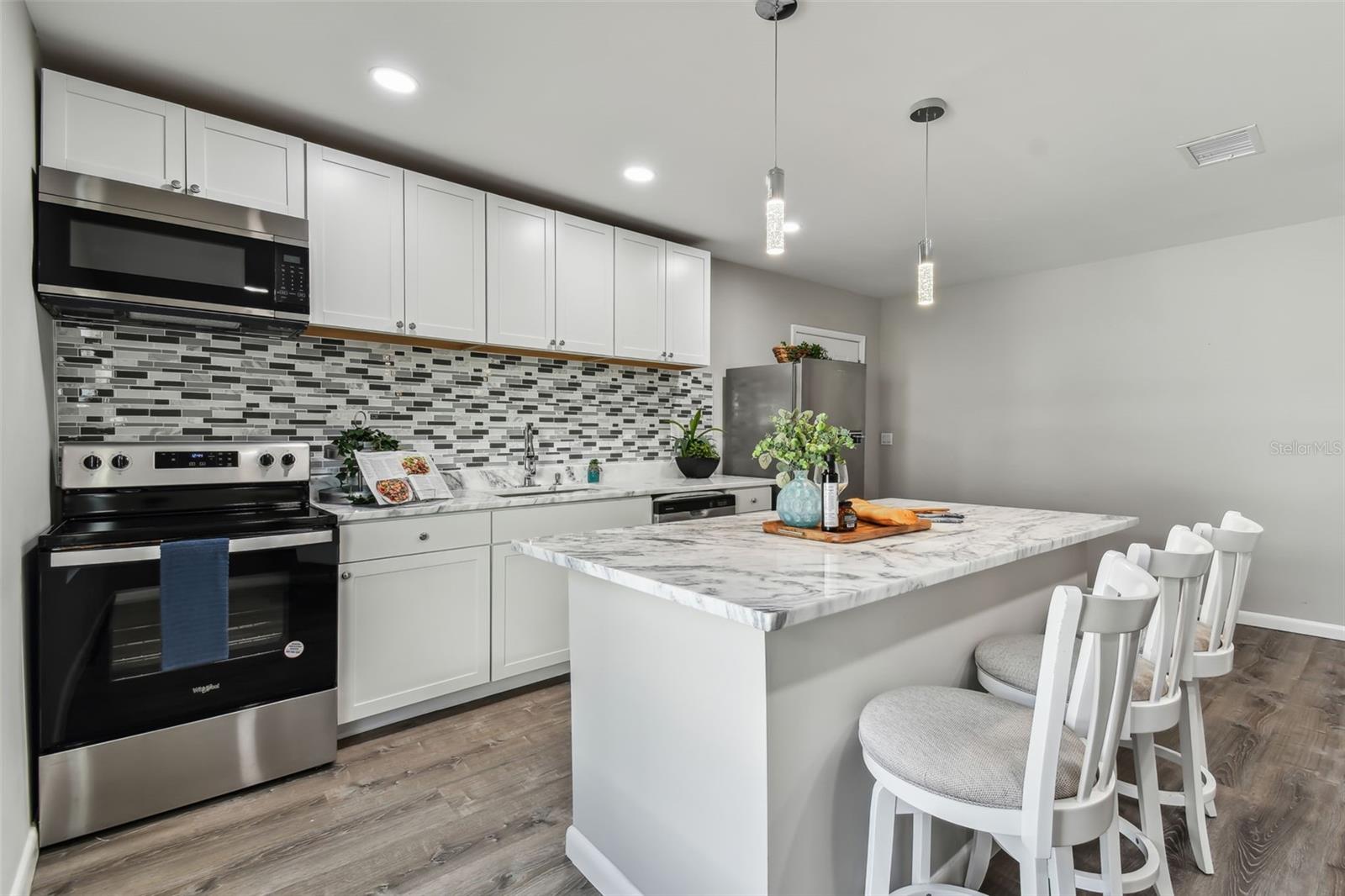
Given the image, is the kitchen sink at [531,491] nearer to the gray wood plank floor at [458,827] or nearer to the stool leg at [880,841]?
the gray wood plank floor at [458,827]

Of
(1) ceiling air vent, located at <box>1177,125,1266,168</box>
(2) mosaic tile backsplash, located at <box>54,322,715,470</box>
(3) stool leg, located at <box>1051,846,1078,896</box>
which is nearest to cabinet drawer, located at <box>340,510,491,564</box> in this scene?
(2) mosaic tile backsplash, located at <box>54,322,715,470</box>

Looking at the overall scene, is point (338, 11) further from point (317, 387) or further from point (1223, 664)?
point (1223, 664)

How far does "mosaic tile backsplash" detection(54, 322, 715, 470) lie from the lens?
2410mm

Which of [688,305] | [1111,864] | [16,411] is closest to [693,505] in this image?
[688,305]

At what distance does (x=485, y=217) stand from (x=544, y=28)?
1.22m

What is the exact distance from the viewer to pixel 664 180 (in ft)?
10.3

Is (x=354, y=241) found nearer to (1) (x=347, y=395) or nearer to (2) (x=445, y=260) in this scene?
(2) (x=445, y=260)

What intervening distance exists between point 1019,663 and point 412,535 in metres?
2.17

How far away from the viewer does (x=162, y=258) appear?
7.29 ft

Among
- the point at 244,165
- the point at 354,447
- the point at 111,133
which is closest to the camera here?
the point at 111,133

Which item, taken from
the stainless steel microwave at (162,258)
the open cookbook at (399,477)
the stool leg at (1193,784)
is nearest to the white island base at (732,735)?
the stool leg at (1193,784)

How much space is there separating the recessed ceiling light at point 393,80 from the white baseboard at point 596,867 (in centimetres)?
252

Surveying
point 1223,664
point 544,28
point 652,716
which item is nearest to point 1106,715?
point 652,716

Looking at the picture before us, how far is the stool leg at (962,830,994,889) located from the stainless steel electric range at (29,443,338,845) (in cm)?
210
